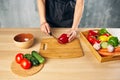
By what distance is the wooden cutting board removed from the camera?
1142mm

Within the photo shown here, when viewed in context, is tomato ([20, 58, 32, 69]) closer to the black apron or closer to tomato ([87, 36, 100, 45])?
tomato ([87, 36, 100, 45])

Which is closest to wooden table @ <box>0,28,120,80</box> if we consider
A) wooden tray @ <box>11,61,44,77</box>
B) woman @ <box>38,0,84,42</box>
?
wooden tray @ <box>11,61,44,77</box>

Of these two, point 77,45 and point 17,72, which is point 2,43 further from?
point 77,45

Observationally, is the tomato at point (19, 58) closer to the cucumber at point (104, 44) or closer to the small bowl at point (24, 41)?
the small bowl at point (24, 41)

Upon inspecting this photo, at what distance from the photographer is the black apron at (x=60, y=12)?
1.67m

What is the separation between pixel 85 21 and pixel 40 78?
69.4 inches

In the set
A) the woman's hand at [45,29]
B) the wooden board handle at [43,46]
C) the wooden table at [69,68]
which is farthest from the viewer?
the woman's hand at [45,29]

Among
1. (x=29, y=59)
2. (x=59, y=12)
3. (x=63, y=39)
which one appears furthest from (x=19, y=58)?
(x=59, y=12)

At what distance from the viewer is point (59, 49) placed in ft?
3.92

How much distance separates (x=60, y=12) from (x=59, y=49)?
58 cm

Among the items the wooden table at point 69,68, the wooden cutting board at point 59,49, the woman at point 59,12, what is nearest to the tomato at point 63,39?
the wooden cutting board at point 59,49

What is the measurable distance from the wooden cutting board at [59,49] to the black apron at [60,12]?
0.44 meters

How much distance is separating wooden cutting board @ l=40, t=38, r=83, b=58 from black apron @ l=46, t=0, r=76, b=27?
44cm

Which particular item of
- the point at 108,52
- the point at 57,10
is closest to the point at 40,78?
the point at 108,52
